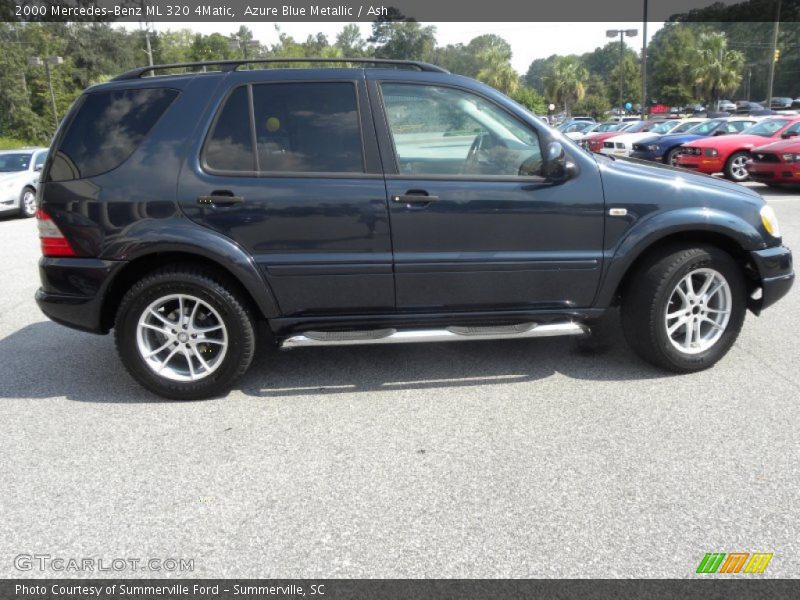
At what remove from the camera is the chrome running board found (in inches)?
152

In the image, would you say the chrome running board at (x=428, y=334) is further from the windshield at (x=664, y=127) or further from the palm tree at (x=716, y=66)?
the palm tree at (x=716, y=66)

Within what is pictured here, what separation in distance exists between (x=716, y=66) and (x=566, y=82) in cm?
1502

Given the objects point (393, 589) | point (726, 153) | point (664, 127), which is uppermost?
point (664, 127)

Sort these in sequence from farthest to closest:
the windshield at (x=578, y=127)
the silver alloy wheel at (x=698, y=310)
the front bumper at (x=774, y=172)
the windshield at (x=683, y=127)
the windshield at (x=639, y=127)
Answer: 1. the windshield at (x=578, y=127)
2. the windshield at (x=639, y=127)
3. the windshield at (x=683, y=127)
4. the front bumper at (x=774, y=172)
5. the silver alloy wheel at (x=698, y=310)

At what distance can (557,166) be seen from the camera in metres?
3.74

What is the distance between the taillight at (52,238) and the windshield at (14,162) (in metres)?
11.5

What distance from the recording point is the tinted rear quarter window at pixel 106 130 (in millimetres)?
3750

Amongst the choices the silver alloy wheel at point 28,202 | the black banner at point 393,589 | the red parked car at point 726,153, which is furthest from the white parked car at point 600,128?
the black banner at point 393,589

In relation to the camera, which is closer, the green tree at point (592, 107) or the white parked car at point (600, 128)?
the white parked car at point (600, 128)

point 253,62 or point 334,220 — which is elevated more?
point 253,62

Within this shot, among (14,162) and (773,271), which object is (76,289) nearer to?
(773,271)

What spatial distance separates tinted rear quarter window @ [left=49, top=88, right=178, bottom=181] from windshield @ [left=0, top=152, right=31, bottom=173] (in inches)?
456

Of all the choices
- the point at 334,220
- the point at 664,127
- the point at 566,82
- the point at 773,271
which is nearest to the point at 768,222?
the point at 773,271

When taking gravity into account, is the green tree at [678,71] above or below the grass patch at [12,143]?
above
